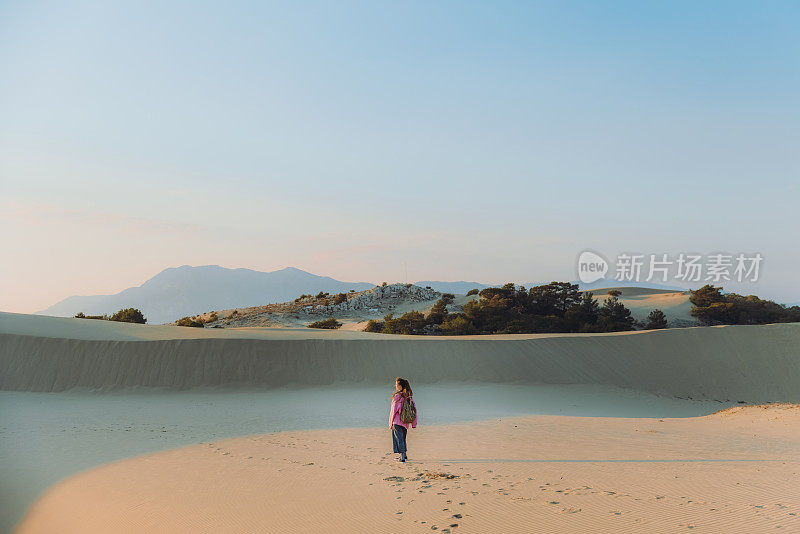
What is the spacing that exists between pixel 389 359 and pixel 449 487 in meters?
15.0

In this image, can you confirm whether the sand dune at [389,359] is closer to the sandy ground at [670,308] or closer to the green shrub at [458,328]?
the green shrub at [458,328]

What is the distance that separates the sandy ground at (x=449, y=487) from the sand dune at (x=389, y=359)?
10.2m

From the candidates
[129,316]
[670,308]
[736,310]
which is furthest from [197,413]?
[670,308]

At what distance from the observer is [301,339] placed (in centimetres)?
2233

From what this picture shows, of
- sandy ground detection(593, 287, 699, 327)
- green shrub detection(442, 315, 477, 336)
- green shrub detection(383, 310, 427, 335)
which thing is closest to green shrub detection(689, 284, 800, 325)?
sandy ground detection(593, 287, 699, 327)

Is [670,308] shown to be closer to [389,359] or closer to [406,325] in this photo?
[406,325]

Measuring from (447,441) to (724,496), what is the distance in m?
4.96

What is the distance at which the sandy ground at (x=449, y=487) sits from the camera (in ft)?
18.9

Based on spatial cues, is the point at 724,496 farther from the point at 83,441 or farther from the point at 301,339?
the point at 301,339

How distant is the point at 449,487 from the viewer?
6898 mm

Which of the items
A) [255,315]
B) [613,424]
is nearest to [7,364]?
[613,424]

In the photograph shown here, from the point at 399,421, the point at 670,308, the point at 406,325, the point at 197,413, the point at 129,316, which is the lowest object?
the point at 197,413

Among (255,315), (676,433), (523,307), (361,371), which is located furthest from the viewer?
(255,315)

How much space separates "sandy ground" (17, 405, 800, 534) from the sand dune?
33.4ft
